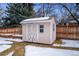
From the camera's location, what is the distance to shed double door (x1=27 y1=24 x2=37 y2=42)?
241 cm

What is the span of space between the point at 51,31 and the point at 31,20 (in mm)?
319

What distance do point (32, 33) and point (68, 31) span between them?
51cm

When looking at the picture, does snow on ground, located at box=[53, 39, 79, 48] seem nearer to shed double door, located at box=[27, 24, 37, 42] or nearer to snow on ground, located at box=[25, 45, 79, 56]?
snow on ground, located at box=[25, 45, 79, 56]

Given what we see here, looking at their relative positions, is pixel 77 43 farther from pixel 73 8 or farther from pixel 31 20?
pixel 31 20

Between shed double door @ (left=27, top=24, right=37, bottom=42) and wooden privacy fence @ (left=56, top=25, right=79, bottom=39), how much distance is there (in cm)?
32

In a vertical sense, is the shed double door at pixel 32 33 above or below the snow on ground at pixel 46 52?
above

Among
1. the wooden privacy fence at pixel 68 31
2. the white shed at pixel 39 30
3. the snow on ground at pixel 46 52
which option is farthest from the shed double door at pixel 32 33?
the wooden privacy fence at pixel 68 31

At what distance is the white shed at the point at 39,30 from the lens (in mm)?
2377

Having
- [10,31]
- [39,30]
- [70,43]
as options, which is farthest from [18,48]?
[70,43]

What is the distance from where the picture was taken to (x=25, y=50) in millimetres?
2371

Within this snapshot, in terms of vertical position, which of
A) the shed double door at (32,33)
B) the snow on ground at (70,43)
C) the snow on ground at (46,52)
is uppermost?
the shed double door at (32,33)

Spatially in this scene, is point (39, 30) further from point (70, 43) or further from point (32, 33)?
point (70, 43)

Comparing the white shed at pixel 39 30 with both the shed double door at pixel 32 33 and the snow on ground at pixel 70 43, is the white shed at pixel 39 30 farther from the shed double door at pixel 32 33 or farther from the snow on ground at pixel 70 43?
the snow on ground at pixel 70 43

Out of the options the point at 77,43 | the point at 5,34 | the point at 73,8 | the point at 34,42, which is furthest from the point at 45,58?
the point at 73,8
